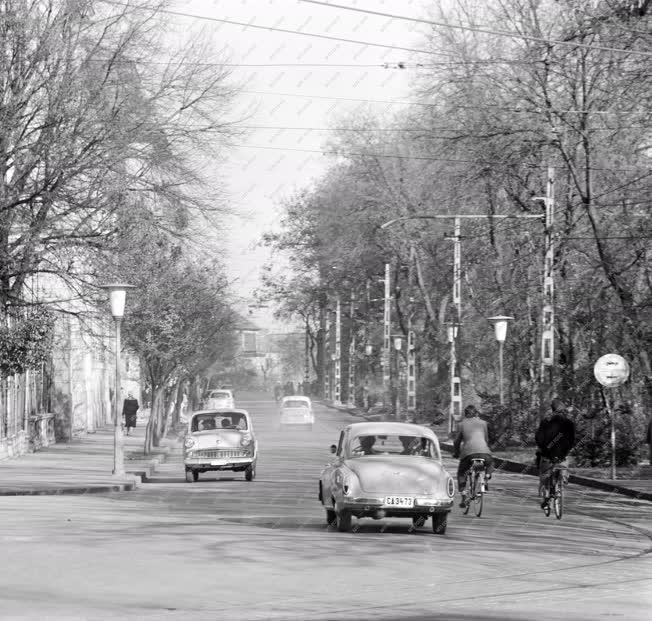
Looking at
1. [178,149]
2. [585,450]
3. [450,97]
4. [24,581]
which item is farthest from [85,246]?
[24,581]

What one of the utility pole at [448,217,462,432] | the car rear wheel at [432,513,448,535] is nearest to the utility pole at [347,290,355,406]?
the utility pole at [448,217,462,432]

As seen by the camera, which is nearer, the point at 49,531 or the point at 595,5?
the point at 49,531

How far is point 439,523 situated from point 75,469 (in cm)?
1820

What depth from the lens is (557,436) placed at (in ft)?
71.9

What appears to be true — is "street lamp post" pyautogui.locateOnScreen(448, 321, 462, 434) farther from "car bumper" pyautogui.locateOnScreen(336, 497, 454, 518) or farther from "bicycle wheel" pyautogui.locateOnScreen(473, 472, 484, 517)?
"car bumper" pyautogui.locateOnScreen(336, 497, 454, 518)

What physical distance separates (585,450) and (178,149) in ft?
39.6

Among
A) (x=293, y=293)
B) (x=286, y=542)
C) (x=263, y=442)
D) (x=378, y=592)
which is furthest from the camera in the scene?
(x=293, y=293)

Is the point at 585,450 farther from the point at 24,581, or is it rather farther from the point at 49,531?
the point at 24,581

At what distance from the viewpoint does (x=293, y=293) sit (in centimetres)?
10669

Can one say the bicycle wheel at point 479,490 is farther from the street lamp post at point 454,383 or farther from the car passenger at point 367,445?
the street lamp post at point 454,383

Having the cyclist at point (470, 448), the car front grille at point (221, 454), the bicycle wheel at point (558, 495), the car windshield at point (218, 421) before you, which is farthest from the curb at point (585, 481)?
the car windshield at point (218, 421)

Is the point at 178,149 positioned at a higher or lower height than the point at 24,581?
higher

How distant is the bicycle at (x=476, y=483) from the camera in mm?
21922

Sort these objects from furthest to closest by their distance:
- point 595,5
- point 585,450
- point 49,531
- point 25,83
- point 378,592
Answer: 1. point 585,450
2. point 595,5
3. point 25,83
4. point 49,531
5. point 378,592
